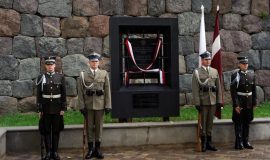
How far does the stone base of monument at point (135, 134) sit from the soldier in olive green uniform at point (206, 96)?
379mm

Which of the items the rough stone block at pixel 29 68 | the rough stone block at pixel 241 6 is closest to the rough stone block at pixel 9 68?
the rough stone block at pixel 29 68

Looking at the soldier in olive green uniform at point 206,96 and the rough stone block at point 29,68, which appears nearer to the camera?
the soldier in olive green uniform at point 206,96

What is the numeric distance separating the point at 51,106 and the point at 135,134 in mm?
1630

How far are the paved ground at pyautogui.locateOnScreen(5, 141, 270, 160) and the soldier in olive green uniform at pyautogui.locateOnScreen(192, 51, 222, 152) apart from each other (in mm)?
321

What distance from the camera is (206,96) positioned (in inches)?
306

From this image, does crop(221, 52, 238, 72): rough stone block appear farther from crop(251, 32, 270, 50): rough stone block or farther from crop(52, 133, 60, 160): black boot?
crop(52, 133, 60, 160): black boot

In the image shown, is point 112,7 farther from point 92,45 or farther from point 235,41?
point 235,41

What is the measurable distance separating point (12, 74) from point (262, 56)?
634cm

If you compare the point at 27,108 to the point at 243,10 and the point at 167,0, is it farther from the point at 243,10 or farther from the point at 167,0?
the point at 243,10

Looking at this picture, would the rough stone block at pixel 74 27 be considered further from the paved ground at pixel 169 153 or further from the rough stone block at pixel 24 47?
the paved ground at pixel 169 153

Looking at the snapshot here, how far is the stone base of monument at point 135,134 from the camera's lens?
7.63 m

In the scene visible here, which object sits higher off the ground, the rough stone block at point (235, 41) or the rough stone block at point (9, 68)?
the rough stone block at point (235, 41)

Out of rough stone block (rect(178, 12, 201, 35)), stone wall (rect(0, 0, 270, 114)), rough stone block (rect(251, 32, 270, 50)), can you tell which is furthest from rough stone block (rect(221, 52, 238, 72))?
rough stone block (rect(178, 12, 201, 35))

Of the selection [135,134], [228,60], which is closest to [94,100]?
[135,134]
